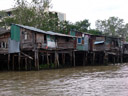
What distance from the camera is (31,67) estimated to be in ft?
71.4

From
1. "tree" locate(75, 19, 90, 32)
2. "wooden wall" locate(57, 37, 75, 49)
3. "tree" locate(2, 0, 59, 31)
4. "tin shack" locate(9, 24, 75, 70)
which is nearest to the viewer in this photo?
"tin shack" locate(9, 24, 75, 70)

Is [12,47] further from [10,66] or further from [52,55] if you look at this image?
[52,55]

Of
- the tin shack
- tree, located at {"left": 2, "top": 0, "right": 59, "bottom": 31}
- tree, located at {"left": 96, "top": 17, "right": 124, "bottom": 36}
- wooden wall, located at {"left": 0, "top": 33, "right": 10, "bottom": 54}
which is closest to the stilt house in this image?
wooden wall, located at {"left": 0, "top": 33, "right": 10, "bottom": 54}

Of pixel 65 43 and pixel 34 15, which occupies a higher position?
pixel 34 15

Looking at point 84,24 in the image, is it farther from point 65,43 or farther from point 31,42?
point 31,42

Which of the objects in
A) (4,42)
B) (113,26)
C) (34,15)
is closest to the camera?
(4,42)

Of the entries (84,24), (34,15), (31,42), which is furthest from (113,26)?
(31,42)

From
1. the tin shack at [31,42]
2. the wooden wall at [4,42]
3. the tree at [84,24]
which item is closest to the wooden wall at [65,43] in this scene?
the tin shack at [31,42]

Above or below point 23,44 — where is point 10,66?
below

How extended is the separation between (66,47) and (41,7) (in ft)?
36.2

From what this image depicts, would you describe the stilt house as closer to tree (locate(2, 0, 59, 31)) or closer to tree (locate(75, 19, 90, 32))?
tree (locate(2, 0, 59, 31))

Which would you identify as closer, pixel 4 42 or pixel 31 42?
pixel 31 42

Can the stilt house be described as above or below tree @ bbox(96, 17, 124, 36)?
below

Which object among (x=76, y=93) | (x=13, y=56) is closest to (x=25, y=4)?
(x=13, y=56)
